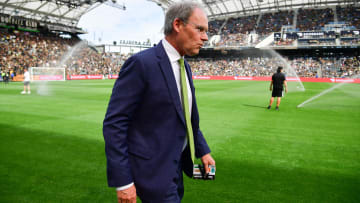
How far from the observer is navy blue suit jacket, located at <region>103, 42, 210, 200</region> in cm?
166

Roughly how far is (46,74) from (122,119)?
40.9 m

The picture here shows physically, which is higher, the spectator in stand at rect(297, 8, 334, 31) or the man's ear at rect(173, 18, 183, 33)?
the spectator in stand at rect(297, 8, 334, 31)

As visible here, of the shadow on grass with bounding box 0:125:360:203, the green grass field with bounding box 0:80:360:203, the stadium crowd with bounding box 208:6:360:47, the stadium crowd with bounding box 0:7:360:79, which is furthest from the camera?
the stadium crowd with bounding box 208:6:360:47

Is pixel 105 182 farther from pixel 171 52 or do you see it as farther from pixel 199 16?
pixel 199 16

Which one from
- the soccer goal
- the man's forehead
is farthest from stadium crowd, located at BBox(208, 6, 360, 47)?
the man's forehead

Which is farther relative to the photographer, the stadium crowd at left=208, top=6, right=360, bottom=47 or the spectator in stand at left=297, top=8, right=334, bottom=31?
the spectator in stand at left=297, top=8, right=334, bottom=31

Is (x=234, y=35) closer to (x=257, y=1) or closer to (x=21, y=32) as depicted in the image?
(x=257, y=1)

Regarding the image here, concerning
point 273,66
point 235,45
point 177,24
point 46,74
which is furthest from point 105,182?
point 235,45

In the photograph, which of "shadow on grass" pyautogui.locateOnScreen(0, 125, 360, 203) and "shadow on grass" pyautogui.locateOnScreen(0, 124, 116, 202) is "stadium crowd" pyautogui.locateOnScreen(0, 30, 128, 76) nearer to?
"shadow on grass" pyautogui.locateOnScreen(0, 124, 116, 202)

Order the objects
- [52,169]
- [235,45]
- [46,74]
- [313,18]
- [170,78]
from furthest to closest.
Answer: [235,45]
[313,18]
[46,74]
[52,169]
[170,78]

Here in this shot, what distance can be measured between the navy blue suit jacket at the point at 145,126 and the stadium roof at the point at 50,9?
133 ft

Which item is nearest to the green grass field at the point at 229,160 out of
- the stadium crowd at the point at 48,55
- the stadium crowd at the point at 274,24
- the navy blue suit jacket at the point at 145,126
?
the navy blue suit jacket at the point at 145,126

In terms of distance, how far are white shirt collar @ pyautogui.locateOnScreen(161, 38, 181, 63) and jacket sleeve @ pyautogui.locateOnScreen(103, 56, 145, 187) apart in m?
0.27

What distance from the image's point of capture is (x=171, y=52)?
1852 millimetres
